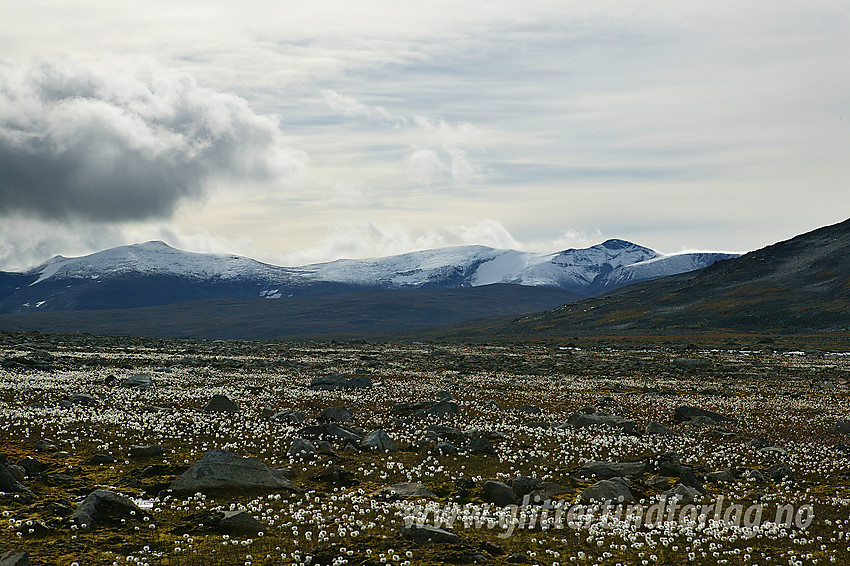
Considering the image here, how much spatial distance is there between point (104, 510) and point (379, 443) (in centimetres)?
995

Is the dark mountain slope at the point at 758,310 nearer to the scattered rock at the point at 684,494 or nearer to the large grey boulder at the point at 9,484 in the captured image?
the scattered rock at the point at 684,494

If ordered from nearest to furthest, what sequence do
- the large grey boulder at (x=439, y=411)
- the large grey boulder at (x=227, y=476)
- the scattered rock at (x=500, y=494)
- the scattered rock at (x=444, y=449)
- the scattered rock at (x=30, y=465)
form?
the large grey boulder at (x=227, y=476) → the scattered rock at (x=500, y=494) → the scattered rock at (x=30, y=465) → the scattered rock at (x=444, y=449) → the large grey boulder at (x=439, y=411)

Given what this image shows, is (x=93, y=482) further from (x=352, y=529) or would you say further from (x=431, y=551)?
(x=431, y=551)

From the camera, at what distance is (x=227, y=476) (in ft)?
54.0

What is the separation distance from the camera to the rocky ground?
42.1ft

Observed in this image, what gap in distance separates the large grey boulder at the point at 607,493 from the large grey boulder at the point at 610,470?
207 centimetres

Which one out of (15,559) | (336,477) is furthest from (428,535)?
(15,559)

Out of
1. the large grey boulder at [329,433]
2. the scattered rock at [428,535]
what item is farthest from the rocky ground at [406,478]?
the large grey boulder at [329,433]

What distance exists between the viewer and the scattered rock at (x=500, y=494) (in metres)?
16.3

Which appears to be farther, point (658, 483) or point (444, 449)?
point (444, 449)

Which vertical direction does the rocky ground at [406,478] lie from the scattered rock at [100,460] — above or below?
below

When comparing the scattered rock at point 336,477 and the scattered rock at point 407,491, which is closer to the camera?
the scattered rock at point 407,491

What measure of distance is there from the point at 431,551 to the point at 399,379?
3623 cm

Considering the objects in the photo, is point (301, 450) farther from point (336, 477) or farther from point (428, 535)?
point (428, 535)
